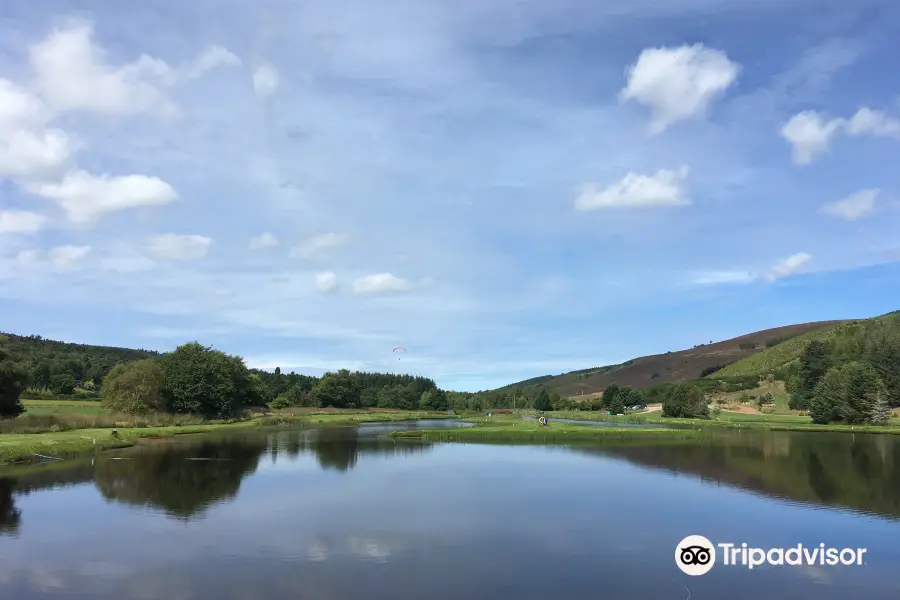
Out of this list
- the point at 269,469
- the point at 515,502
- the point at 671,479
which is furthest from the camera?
the point at 269,469

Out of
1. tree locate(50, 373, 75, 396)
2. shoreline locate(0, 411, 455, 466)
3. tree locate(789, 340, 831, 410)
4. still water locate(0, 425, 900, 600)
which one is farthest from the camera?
tree locate(50, 373, 75, 396)

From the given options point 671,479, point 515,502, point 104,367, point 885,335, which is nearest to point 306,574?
point 515,502

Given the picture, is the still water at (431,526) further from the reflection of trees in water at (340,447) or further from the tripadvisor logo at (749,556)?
the reflection of trees in water at (340,447)

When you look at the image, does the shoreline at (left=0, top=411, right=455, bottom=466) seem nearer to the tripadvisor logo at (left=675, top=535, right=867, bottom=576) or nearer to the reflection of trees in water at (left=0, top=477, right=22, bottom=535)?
the reflection of trees in water at (left=0, top=477, right=22, bottom=535)

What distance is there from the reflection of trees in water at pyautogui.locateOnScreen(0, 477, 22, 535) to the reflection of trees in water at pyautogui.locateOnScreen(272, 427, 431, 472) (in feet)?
68.2

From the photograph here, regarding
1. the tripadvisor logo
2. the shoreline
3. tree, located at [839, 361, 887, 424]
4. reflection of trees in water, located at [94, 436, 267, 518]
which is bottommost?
the tripadvisor logo

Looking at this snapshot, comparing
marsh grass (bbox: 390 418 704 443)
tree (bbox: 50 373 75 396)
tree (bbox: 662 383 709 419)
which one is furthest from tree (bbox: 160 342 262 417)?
tree (bbox: 662 383 709 419)

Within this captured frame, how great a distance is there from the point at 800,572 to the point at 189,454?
49.5 m

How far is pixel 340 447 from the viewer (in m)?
64.7

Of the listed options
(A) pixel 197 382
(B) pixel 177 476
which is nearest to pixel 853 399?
(B) pixel 177 476

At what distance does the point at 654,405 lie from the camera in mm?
193500

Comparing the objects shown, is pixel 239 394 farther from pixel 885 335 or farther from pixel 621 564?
pixel 885 335

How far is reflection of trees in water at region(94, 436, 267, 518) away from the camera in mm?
32906

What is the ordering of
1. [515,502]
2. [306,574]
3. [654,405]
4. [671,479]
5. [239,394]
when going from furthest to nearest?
[654,405] < [239,394] < [671,479] < [515,502] < [306,574]
